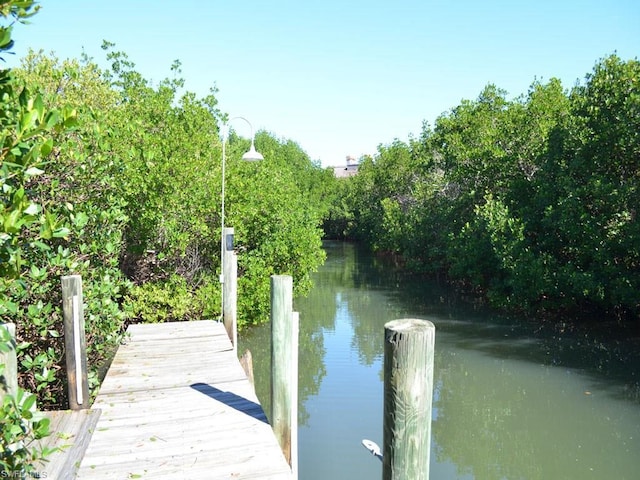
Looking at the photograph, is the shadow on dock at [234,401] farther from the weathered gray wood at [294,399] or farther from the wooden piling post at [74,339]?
the wooden piling post at [74,339]

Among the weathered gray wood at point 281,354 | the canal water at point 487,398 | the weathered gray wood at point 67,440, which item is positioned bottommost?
the canal water at point 487,398

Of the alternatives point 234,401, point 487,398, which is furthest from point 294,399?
point 487,398

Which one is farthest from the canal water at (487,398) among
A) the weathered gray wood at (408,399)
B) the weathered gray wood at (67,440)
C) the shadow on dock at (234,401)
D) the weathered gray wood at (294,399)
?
the weathered gray wood at (408,399)

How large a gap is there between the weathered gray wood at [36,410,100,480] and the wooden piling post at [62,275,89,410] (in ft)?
0.54

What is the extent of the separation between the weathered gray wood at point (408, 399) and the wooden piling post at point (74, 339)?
12.6 ft

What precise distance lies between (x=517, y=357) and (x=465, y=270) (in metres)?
6.75

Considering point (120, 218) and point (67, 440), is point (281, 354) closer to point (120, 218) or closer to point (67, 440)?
point (67, 440)

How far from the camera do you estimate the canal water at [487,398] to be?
7.22 meters

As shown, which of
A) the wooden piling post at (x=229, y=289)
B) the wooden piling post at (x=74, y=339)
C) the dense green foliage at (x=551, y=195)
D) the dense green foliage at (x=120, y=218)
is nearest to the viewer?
the dense green foliage at (x=120, y=218)

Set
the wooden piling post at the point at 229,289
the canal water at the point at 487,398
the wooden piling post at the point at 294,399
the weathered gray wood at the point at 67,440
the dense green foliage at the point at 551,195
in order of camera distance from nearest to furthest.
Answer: the weathered gray wood at the point at 67,440 < the wooden piling post at the point at 294,399 < the canal water at the point at 487,398 < the wooden piling post at the point at 229,289 < the dense green foliage at the point at 551,195

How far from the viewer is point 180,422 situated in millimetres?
4934

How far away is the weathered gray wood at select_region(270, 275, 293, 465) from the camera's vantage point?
4.88 meters

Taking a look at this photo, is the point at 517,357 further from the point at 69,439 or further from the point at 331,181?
the point at 331,181

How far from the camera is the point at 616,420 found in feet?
26.8
